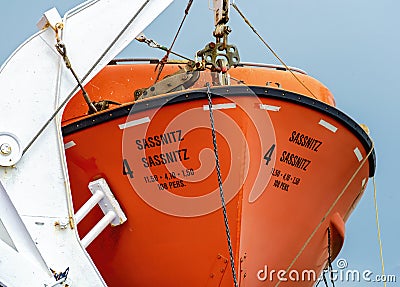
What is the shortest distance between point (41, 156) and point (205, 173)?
1280 mm

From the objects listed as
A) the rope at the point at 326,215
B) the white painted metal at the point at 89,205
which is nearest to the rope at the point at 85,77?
the white painted metal at the point at 89,205

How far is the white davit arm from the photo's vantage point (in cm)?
437

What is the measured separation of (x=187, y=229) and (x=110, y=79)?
69.4 inches

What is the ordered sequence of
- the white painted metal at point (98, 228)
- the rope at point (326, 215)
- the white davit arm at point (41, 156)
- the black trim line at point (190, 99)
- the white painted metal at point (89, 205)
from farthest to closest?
the rope at point (326, 215) < the black trim line at point (190, 99) < the white painted metal at point (98, 228) < the white painted metal at point (89, 205) < the white davit arm at point (41, 156)

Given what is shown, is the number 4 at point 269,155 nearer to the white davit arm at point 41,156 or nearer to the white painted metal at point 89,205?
the white painted metal at point 89,205

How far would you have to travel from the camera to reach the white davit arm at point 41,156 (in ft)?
14.3

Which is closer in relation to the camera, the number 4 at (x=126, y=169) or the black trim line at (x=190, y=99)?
the black trim line at (x=190, y=99)

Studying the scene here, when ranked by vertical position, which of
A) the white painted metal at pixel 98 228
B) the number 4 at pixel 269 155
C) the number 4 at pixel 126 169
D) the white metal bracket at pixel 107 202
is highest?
the number 4 at pixel 269 155

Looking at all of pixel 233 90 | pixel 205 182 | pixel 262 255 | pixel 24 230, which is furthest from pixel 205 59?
pixel 24 230

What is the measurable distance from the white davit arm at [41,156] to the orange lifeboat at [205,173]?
28.0 inches

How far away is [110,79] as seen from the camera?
6344mm

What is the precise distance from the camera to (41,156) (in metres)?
4.49

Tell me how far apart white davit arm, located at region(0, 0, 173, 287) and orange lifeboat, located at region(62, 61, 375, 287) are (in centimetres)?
71

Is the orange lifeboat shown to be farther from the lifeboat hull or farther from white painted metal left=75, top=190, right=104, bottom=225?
white painted metal left=75, top=190, right=104, bottom=225
